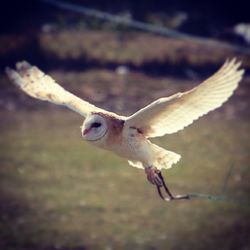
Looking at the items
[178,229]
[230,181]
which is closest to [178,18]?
[230,181]

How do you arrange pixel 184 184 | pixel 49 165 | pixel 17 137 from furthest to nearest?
1. pixel 17 137
2. pixel 49 165
3. pixel 184 184

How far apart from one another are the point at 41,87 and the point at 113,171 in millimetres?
3125

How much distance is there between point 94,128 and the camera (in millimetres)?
1698

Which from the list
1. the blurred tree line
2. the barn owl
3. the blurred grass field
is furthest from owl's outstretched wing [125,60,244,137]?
the blurred tree line

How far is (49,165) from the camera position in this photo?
17.8ft

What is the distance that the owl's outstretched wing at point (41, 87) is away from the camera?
1968 millimetres

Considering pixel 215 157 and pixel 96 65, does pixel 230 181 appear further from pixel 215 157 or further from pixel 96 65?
pixel 96 65

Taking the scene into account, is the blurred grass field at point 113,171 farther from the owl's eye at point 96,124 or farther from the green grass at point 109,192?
the owl's eye at point 96,124

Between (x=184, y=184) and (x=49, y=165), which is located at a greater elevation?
(x=49, y=165)

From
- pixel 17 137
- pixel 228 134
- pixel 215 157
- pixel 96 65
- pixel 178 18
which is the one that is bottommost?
pixel 215 157

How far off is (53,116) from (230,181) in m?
2.02

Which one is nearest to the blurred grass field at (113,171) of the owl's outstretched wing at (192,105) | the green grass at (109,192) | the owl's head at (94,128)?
the green grass at (109,192)

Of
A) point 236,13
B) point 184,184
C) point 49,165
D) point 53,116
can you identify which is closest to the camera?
point 184,184

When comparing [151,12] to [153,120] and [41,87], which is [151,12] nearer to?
[41,87]
